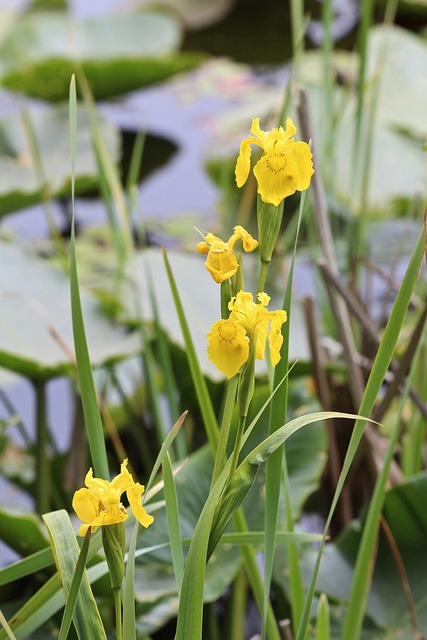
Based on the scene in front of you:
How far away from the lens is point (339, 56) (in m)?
2.56

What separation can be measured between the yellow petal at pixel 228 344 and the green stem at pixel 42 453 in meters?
0.73

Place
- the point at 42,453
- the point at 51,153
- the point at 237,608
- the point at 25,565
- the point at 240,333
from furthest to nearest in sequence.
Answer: the point at 51,153
the point at 42,453
the point at 237,608
the point at 25,565
the point at 240,333

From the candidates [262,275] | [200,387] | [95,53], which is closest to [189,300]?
[200,387]

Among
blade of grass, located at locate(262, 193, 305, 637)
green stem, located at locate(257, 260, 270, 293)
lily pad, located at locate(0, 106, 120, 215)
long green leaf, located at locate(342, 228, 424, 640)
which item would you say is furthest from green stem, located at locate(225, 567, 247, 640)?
lily pad, located at locate(0, 106, 120, 215)

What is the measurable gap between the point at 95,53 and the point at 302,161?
2.44m

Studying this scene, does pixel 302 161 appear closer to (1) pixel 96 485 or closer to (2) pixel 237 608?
(1) pixel 96 485

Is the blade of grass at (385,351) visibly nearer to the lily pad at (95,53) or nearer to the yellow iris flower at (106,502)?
the yellow iris flower at (106,502)

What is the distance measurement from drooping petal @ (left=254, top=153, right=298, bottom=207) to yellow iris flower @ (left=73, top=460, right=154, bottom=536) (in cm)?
13

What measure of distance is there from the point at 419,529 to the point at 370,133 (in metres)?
0.52

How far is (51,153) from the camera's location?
1896mm

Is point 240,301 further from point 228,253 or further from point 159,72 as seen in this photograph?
point 159,72

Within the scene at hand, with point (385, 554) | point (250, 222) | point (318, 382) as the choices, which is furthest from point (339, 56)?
point (385, 554)

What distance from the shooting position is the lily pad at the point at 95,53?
210 cm

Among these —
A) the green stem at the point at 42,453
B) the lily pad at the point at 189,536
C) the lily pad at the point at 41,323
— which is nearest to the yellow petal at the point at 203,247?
the lily pad at the point at 189,536
